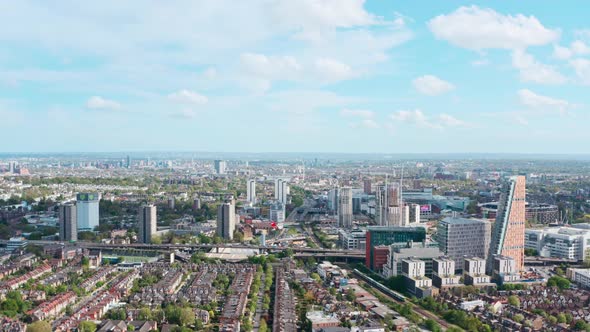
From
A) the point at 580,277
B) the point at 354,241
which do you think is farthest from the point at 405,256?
the point at 354,241

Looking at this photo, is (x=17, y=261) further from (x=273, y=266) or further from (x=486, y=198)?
(x=486, y=198)

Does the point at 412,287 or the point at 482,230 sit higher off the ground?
the point at 482,230

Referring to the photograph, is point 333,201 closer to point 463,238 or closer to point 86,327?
point 463,238

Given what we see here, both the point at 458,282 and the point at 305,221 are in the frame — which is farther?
the point at 305,221

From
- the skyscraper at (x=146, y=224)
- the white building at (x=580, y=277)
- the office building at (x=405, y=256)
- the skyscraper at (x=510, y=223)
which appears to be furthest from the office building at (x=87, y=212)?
the white building at (x=580, y=277)

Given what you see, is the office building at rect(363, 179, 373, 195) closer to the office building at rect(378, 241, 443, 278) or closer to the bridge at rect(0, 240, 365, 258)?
the bridge at rect(0, 240, 365, 258)

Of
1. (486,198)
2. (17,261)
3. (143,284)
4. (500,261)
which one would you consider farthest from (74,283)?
(486,198)
